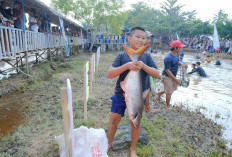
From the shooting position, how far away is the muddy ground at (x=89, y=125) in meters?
2.64

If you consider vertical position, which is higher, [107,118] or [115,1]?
[115,1]

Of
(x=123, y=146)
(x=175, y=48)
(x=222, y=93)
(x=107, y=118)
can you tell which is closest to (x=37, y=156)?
(x=123, y=146)

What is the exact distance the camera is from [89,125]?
326 cm

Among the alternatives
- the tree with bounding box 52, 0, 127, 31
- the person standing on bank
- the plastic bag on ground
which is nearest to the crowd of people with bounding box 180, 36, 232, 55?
the tree with bounding box 52, 0, 127, 31

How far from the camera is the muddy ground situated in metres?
2.64

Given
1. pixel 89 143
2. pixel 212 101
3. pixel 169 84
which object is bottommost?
pixel 212 101

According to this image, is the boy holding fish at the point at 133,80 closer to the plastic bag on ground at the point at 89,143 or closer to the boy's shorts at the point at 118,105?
the boy's shorts at the point at 118,105

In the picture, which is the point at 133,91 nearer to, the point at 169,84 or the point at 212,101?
the point at 169,84

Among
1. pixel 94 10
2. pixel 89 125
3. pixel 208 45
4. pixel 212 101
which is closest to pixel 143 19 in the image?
pixel 208 45

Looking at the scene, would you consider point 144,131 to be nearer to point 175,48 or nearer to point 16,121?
point 175,48

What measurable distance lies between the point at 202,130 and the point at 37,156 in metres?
3.12

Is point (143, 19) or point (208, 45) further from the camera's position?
point (143, 19)

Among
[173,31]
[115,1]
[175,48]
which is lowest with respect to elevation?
[175,48]

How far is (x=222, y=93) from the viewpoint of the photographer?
685cm
